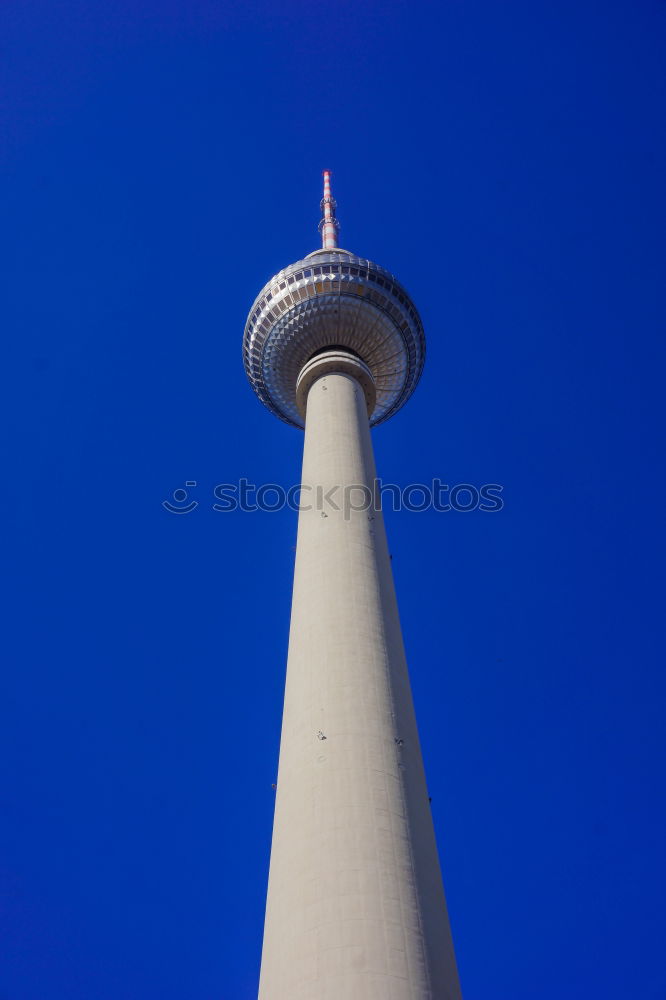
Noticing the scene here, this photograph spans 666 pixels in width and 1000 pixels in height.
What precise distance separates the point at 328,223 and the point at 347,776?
42.9 metres

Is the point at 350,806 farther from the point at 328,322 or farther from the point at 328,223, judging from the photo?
the point at 328,223

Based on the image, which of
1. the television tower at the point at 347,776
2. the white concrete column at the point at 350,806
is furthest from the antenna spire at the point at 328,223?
the white concrete column at the point at 350,806

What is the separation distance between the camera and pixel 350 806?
2200cm

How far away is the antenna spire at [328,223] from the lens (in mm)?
54513

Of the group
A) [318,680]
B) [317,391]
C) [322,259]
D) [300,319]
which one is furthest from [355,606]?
[322,259]

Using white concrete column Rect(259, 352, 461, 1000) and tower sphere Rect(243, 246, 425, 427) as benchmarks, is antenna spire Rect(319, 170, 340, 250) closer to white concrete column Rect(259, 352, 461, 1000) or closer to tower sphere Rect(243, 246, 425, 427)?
tower sphere Rect(243, 246, 425, 427)

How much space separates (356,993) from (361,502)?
759 inches

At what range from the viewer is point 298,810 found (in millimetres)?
22703

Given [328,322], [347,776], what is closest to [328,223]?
[328,322]

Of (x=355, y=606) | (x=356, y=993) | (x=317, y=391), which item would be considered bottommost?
(x=356, y=993)

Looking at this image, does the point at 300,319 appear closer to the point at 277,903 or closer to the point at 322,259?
the point at 322,259

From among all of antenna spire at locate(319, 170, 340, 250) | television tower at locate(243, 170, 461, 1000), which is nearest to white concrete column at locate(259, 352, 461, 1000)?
television tower at locate(243, 170, 461, 1000)

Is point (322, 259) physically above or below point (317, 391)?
above

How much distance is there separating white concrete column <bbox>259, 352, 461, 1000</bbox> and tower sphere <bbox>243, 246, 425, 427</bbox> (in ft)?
52.7
